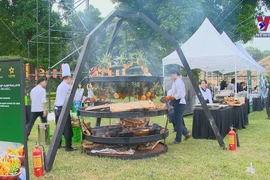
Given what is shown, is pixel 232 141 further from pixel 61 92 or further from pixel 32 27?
pixel 32 27

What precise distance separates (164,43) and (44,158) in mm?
14986

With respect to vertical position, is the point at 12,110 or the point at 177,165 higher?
the point at 12,110

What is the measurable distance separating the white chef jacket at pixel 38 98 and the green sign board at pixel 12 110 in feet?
15.2

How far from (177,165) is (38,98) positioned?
417 centimetres

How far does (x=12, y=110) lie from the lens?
2998 mm

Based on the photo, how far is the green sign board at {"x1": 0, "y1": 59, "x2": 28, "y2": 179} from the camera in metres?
2.94

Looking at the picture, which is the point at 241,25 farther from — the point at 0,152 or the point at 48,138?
the point at 0,152

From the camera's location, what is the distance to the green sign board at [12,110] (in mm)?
2939

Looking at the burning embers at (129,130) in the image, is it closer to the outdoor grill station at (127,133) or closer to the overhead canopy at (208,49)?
the outdoor grill station at (127,133)

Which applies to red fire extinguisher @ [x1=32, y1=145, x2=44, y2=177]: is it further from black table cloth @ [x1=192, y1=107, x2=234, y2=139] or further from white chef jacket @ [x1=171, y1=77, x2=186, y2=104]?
black table cloth @ [x1=192, y1=107, x2=234, y2=139]

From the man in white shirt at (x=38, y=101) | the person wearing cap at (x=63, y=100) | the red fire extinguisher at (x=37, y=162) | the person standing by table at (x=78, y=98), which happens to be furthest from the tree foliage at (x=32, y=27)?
the red fire extinguisher at (x=37, y=162)

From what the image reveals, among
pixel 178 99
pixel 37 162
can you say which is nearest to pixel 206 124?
pixel 178 99

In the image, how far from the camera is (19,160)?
303 centimetres

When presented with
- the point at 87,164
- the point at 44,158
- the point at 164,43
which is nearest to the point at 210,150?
the point at 87,164
